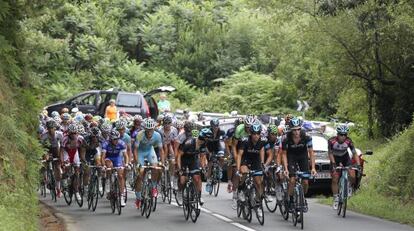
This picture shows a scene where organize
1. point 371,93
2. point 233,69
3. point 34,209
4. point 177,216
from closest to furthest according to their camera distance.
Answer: point 34,209 < point 177,216 < point 371,93 < point 233,69

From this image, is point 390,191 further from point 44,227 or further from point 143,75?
point 143,75

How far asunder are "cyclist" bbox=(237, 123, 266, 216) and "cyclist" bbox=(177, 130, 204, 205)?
38.9 inches

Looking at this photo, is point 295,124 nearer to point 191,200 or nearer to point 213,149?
point 191,200

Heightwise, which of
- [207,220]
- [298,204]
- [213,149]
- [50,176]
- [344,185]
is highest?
[213,149]

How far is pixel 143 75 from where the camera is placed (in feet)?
174

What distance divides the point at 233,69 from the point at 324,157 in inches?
1389

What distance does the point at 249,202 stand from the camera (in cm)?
1591

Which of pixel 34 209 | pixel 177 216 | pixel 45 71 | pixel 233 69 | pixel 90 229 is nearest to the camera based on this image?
pixel 34 209

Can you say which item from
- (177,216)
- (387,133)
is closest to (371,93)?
(387,133)

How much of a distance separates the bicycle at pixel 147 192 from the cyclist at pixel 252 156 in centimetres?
193

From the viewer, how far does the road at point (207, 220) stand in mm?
15500

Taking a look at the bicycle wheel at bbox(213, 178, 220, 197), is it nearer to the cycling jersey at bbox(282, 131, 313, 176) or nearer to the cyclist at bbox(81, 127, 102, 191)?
the cyclist at bbox(81, 127, 102, 191)

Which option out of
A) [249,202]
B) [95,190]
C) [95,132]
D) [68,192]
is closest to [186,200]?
[249,202]

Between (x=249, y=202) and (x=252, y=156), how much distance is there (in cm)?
93
